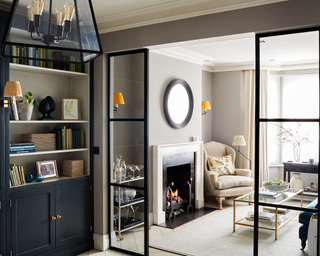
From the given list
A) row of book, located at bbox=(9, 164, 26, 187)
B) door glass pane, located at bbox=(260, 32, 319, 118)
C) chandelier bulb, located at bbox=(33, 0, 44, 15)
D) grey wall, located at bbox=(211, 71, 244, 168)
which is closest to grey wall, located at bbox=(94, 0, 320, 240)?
door glass pane, located at bbox=(260, 32, 319, 118)

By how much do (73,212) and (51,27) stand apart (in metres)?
2.58

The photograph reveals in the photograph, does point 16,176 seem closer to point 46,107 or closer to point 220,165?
point 46,107

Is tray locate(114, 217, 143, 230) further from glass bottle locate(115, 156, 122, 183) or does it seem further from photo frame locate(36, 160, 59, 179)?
photo frame locate(36, 160, 59, 179)

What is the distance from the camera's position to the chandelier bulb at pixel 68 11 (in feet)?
5.76

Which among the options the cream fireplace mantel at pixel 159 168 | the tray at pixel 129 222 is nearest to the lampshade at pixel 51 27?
the tray at pixel 129 222

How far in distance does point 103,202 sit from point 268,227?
195 centimetres

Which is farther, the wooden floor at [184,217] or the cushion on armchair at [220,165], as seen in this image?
the cushion on armchair at [220,165]

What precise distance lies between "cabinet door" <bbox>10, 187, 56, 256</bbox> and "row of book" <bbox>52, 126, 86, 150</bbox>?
0.53m

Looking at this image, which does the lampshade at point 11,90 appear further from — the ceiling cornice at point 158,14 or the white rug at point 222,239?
the white rug at point 222,239

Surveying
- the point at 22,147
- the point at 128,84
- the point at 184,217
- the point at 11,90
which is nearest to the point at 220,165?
the point at 184,217

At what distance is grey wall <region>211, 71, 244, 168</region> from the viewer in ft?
22.4

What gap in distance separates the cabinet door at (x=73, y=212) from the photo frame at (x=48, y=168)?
0.19m

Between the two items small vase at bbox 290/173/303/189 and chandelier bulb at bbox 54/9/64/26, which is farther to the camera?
small vase at bbox 290/173/303/189

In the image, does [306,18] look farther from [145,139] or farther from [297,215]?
[145,139]
